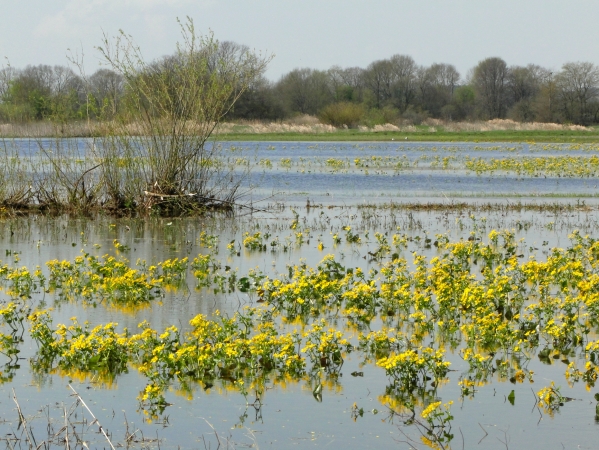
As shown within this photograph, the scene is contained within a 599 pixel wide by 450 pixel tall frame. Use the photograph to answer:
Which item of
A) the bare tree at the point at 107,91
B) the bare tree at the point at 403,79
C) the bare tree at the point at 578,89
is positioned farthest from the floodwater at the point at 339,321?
the bare tree at the point at 403,79

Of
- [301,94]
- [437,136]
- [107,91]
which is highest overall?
[301,94]

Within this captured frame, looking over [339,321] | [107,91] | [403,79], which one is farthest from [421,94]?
[339,321]

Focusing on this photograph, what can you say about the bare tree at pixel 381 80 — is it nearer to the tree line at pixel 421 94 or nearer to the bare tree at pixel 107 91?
the tree line at pixel 421 94

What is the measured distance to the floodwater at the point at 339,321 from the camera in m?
6.32

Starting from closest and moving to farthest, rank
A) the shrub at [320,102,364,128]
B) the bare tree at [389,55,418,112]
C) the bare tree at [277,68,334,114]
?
the shrub at [320,102,364,128] < the bare tree at [277,68,334,114] < the bare tree at [389,55,418,112]

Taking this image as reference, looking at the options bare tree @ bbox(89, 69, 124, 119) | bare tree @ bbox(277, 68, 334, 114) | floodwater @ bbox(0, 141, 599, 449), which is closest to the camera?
floodwater @ bbox(0, 141, 599, 449)

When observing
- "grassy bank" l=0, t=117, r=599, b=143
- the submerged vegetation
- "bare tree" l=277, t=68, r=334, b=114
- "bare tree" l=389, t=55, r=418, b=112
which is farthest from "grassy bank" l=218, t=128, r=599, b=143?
the submerged vegetation

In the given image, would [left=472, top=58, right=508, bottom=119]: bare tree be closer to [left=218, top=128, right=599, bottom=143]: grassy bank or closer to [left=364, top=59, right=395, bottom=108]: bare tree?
[left=364, top=59, right=395, bottom=108]: bare tree

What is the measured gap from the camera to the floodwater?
6.32 m

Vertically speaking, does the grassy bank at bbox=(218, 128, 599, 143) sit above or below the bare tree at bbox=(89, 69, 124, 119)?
below

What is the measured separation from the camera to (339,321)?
966 centimetres

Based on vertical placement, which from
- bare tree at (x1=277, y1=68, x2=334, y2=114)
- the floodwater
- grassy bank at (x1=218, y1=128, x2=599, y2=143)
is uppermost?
bare tree at (x1=277, y1=68, x2=334, y2=114)

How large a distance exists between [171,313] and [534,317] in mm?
4048

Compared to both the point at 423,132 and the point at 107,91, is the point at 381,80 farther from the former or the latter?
the point at 107,91
